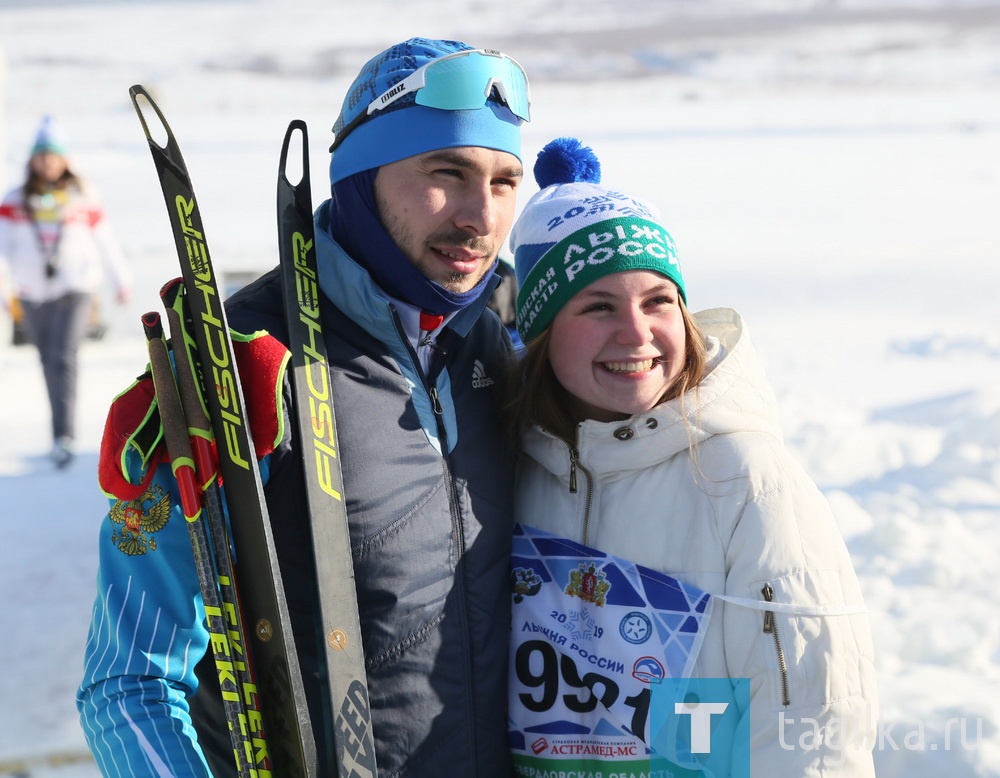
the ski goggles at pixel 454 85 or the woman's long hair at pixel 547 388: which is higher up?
the ski goggles at pixel 454 85

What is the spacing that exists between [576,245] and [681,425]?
40 cm

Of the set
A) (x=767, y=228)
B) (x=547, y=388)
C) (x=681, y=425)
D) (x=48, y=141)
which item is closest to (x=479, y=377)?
(x=547, y=388)

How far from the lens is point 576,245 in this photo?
1942 mm

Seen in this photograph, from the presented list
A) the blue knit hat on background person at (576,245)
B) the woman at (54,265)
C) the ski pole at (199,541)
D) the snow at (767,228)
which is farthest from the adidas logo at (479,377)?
the woman at (54,265)

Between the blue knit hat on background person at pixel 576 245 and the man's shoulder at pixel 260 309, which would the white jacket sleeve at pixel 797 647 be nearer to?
the blue knit hat on background person at pixel 576 245

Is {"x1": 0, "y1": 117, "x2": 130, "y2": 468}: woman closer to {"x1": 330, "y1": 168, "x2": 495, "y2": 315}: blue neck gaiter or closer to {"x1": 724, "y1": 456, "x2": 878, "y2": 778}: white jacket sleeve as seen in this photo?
{"x1": 330, "y1": 168, "x2": 495, "y2": 315}: blue neck gaiter

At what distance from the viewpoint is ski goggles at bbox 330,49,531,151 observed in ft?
6.04

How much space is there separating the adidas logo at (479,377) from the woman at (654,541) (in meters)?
0.07

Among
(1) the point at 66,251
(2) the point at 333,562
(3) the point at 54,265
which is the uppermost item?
(1) the point at 66,251

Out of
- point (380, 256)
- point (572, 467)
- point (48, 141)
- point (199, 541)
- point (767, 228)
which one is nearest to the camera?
point (199, 541)

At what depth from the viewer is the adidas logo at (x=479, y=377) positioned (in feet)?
6.52

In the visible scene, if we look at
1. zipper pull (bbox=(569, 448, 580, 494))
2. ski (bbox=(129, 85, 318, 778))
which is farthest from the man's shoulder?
zipper pull (bbox=(569, 448, 580, 494))

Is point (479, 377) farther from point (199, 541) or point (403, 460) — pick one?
point (199, 541)

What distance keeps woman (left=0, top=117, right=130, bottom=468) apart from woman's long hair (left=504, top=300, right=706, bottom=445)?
17.9ft
